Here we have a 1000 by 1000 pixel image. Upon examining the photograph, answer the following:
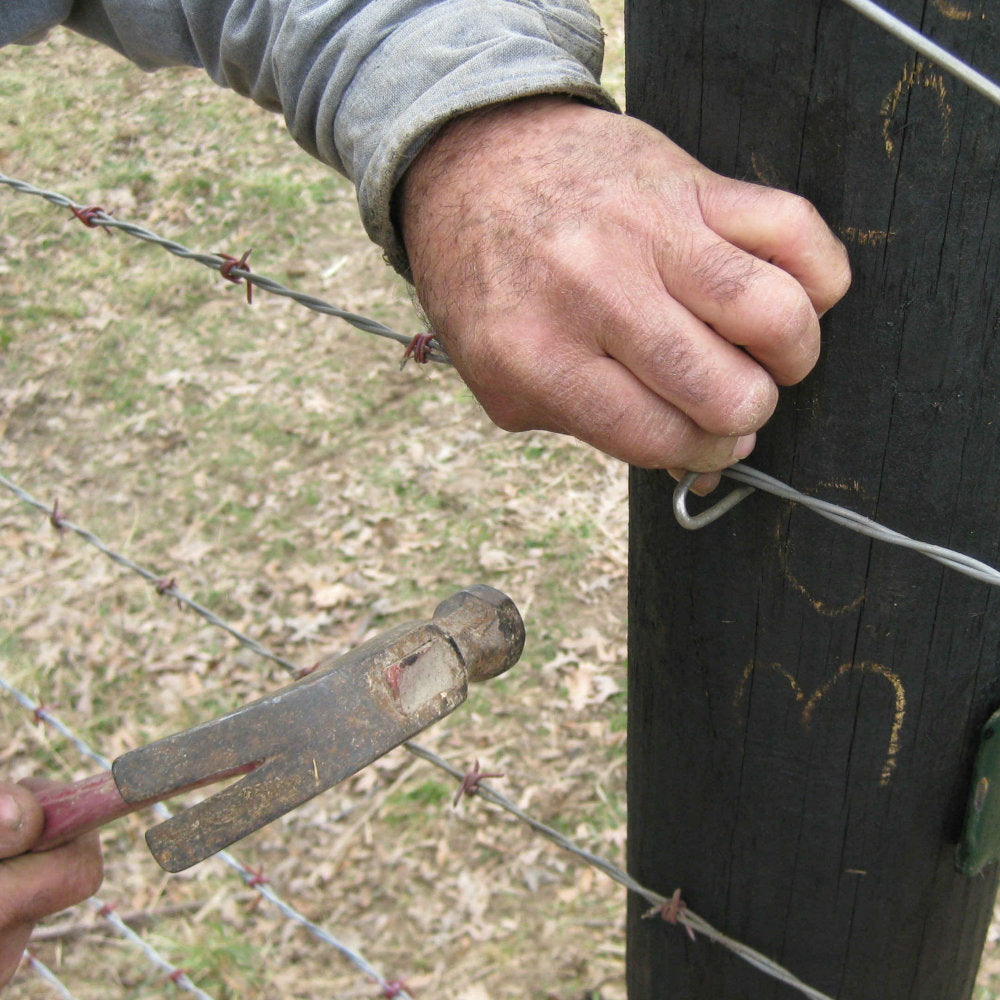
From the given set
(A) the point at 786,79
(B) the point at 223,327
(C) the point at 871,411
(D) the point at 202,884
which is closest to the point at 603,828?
(D) the point at 202,884

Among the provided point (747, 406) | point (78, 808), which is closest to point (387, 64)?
point (747, 406)

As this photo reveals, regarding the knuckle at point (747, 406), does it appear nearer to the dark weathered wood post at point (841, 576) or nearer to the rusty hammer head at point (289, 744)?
the dark weathered wood post at point (841, 576)

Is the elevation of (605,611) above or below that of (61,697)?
above

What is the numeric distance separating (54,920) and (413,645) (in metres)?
2.75

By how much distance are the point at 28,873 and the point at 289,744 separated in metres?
0.59

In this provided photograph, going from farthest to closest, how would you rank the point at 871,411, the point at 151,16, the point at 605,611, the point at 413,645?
the point at 605,611 → the point at 151,16 → the point at 413,645 → the point at 871,411

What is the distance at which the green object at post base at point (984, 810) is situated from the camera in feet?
4.46

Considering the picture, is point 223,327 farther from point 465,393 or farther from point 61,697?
point 61,697

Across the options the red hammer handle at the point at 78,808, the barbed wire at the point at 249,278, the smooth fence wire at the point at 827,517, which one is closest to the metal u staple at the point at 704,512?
the smooth fence wire at the point at 827,517

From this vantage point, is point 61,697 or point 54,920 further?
Answer: point 61,697

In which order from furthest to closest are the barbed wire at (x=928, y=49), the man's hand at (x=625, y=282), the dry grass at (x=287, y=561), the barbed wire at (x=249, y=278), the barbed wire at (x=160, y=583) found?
1. the dry grass at (x=287, y=561)
2. the barbed wire at (x=160, y=583)
3. the barbed wire at (x=249, y=278)
4. the man's hand at (x=625, y=282)
5. the barbed wire at (x=928, y=49)

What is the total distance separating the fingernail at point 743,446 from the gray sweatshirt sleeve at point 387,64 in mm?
403

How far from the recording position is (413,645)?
1.27 meters

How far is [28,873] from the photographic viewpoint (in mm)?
1513
